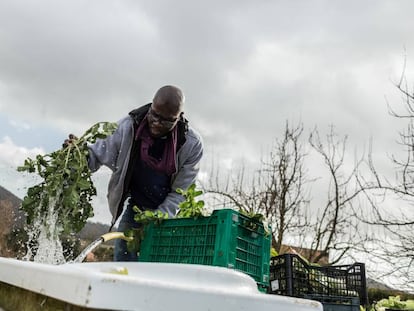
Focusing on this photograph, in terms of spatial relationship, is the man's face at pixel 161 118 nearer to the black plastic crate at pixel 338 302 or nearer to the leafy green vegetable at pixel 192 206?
the leafy green vegetable at pixel 192 206

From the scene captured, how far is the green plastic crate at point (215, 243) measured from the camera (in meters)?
2.16

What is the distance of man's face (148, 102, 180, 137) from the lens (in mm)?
2799

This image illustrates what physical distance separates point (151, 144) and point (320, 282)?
1.52 metres

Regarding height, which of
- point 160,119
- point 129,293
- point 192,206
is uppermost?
point 160,119

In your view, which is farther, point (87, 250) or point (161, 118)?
point (161, 118)

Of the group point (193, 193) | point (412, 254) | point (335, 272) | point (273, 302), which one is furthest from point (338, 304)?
point (412, 254)

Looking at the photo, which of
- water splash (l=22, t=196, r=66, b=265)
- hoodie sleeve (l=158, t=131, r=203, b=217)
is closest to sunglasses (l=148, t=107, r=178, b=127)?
hoodie sleeve (l=158, t=131, r=203, b=217)

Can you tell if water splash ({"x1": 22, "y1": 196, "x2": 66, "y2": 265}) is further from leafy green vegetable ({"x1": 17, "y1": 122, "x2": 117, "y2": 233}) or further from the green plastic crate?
the green plastic crate

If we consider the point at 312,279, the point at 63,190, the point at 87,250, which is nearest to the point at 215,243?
the point at 87,250

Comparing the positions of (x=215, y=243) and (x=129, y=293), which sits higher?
(x=215, y=243)

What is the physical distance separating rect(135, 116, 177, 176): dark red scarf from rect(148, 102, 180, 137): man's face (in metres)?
0.06

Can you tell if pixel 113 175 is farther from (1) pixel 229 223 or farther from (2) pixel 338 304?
(2) pixel 338 304

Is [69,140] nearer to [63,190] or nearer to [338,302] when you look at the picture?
[63,190]

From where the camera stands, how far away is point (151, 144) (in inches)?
118
